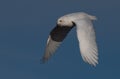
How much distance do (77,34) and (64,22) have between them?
2062 mm

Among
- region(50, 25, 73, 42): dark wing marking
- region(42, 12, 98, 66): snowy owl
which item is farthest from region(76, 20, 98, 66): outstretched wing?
region(50, 25, 73, 42): dark wing marking

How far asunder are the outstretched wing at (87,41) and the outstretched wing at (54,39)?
2.68 metres

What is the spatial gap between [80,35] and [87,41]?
56cm

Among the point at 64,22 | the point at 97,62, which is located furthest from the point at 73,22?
the point at 97,62

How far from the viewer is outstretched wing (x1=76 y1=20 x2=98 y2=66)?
28389mm

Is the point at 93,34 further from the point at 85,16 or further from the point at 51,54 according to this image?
the point at 51,54

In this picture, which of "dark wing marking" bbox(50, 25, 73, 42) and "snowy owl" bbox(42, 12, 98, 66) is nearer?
"snowy owl" bbox(42, 12, 98, 66)

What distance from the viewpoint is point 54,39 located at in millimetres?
35500

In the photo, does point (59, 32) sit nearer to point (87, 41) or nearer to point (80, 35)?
point (80, 35)

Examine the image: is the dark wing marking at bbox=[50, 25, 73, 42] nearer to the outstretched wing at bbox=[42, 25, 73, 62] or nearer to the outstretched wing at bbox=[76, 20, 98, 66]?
the outstretched wing at bbox=[42, 25, 73, 62]

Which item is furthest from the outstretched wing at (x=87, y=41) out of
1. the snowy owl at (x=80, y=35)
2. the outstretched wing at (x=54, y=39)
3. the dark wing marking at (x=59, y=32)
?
the outstretched wing at (x=54, y=39)

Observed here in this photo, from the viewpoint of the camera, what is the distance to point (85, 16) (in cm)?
3256

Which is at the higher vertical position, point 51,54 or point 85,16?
point 85,16

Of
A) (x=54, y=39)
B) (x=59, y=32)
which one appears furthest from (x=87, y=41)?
(x=54, y=39)
